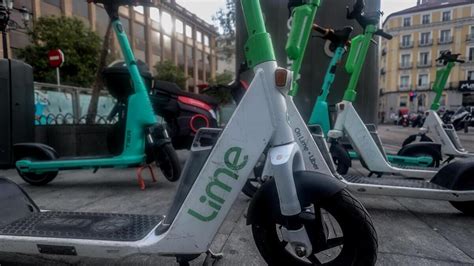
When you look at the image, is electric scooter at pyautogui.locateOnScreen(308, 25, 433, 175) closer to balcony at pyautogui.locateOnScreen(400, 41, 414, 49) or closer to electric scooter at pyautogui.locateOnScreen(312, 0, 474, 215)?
electric scooter at pyautogui.locateOnScreen(312, 0, 474, 215)

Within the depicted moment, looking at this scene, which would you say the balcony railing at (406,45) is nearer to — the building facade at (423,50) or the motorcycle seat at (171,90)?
the building facade at (423,50)

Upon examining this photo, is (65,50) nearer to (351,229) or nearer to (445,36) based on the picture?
(351,229)

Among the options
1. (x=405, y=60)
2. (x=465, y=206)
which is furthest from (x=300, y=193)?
(x=405, y=60)

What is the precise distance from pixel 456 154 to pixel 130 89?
5354 mm

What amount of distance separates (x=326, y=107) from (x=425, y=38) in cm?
5245

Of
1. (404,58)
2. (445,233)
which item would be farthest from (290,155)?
(404,58)

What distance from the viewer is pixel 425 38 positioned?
45.2 metres

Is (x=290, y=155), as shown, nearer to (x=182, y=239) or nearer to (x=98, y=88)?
(x=182, y=239)

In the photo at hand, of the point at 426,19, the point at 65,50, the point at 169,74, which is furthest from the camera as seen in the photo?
the point at 426,19

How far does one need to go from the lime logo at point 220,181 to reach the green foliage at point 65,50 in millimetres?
14863

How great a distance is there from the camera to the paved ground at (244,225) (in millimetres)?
1861

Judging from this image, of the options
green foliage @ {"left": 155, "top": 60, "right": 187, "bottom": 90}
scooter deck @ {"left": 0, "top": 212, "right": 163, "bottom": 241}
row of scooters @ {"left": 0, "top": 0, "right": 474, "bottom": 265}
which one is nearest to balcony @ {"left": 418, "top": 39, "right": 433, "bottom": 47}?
green foliage @ {"left": 155, "top": 60, "right": 187, "bottom": 90}

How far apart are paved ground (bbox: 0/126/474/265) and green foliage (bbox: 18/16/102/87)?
11632 millimetres

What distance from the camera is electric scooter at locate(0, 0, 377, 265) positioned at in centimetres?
141
